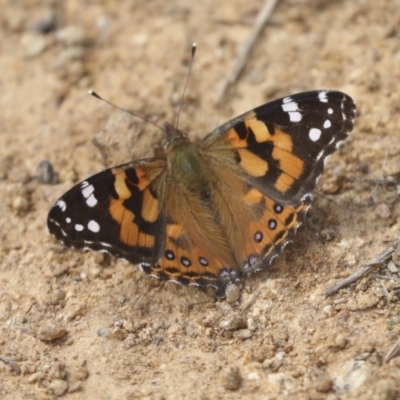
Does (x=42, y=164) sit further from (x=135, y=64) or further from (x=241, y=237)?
(x=241, y=237)

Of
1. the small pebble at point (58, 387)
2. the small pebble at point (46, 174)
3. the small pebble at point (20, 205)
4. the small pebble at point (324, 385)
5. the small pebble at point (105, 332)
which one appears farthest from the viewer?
Result: the small pebble at point (46, 174)

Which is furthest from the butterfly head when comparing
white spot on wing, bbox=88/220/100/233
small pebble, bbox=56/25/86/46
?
small pebble, bbox=56/25/86/46

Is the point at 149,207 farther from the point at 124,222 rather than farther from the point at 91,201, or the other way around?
the point at 91,201

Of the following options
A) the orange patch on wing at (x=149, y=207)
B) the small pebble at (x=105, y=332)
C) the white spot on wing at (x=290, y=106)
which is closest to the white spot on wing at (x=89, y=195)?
the orange patch on wing at (x=149, y=207)

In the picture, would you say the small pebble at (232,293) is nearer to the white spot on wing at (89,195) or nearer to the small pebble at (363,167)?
the white spot on wing at (89,195)

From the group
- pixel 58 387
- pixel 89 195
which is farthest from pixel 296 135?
pixel 58 387

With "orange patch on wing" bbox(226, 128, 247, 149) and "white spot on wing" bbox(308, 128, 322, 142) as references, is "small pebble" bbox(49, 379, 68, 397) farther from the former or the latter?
"white spot on wing" bbox(308, 128, 322, 142)

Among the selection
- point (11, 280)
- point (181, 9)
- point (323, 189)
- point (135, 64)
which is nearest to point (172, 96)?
point (135, 64)

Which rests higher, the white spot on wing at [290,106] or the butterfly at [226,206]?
the white spot on wing at [290,106]

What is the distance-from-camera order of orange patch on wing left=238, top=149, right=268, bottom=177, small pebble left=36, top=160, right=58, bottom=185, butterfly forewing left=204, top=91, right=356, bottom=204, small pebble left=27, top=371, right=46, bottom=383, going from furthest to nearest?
small pebble left=36, top=160, right=58, bottom=185
orange patch on wing left=238, top=149, right=268, bottom=177
butterfly forewing left=204, top=91, right=356, bottom=204
small pebble left=27, top=371, right=46, bottom=383
